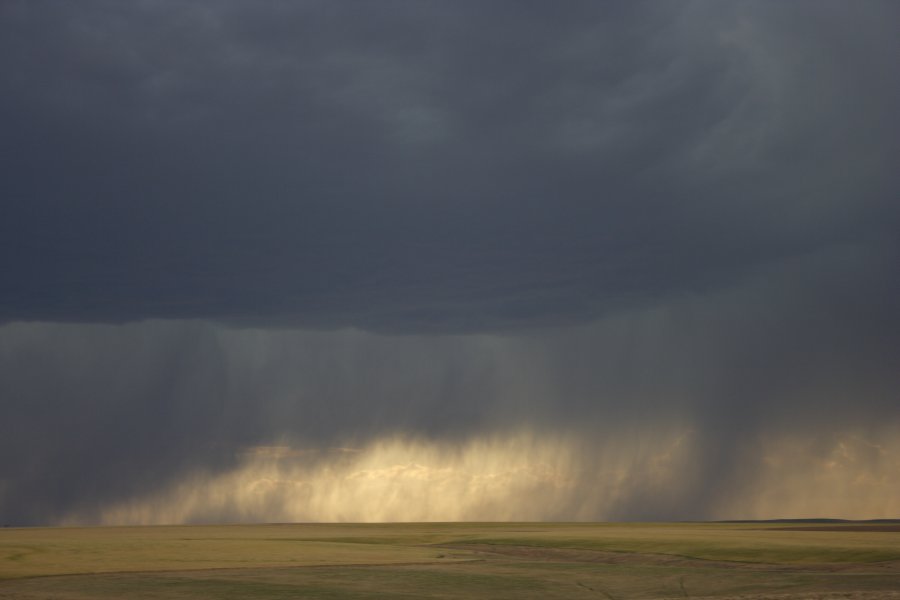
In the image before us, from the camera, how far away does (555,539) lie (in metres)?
95.3

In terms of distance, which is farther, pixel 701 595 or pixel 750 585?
pixel 750 585

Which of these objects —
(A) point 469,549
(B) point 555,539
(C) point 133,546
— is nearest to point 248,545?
(C) point 133,546

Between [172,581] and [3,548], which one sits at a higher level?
[3,548]

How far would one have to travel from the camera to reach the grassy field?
48531 millimetres

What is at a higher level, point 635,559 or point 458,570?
point 635,559

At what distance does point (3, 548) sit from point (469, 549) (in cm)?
4008

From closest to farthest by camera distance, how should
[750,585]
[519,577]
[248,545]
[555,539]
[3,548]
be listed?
1. [750,585]
2. [519,577]
3. [3,548]
4. [248,545]
5. [555,539]

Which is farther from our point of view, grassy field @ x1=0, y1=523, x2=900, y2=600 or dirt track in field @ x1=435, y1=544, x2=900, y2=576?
dirt track in field @ x1=435, y1=544, x2=900, y2=576

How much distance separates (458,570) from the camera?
2386 inches

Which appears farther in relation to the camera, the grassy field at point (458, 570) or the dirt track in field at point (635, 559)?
the dirt track in field at point (635, 559)

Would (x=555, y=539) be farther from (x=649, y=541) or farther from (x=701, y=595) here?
(x=701, y=595)

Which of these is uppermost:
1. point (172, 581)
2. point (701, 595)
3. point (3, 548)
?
point (3, 548)

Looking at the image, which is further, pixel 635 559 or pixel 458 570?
pixel 635 559

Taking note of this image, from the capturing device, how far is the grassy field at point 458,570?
4853 centimetres
